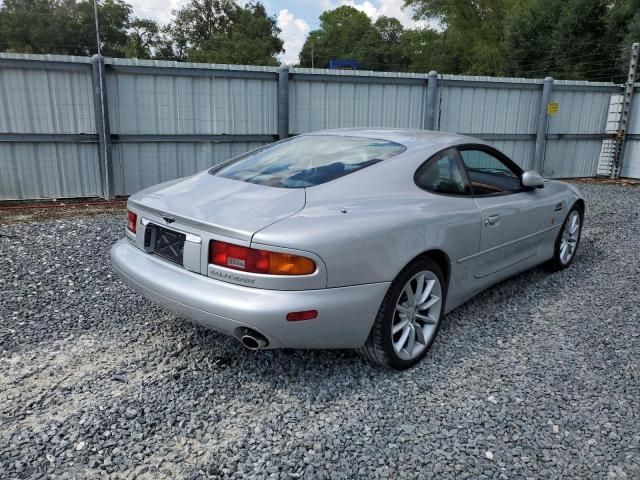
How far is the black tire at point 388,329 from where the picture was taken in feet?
9.43

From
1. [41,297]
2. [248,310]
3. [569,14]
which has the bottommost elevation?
[41,297]

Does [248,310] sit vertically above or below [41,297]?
above

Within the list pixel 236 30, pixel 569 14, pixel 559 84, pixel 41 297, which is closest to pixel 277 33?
pixel 236 30

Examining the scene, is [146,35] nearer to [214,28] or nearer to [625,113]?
[214,28]

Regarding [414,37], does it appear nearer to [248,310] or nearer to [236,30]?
[236,30]

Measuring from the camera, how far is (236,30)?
53.8 meters

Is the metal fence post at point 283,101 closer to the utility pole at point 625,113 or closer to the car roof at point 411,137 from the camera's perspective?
the car roof at point 411,137

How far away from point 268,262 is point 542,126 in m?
10.5

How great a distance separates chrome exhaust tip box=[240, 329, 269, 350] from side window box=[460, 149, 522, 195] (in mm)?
1899

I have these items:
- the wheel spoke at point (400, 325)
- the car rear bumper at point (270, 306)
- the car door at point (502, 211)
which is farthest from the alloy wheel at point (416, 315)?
the car door at point (502, 211)

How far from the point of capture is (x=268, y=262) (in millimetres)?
2527

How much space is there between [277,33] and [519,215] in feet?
189

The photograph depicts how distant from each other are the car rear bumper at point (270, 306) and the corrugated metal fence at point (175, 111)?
231 inches

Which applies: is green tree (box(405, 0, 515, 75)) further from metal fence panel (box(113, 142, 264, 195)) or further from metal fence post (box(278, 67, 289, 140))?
metal fence panel (box(113, 142, 264, 195))
